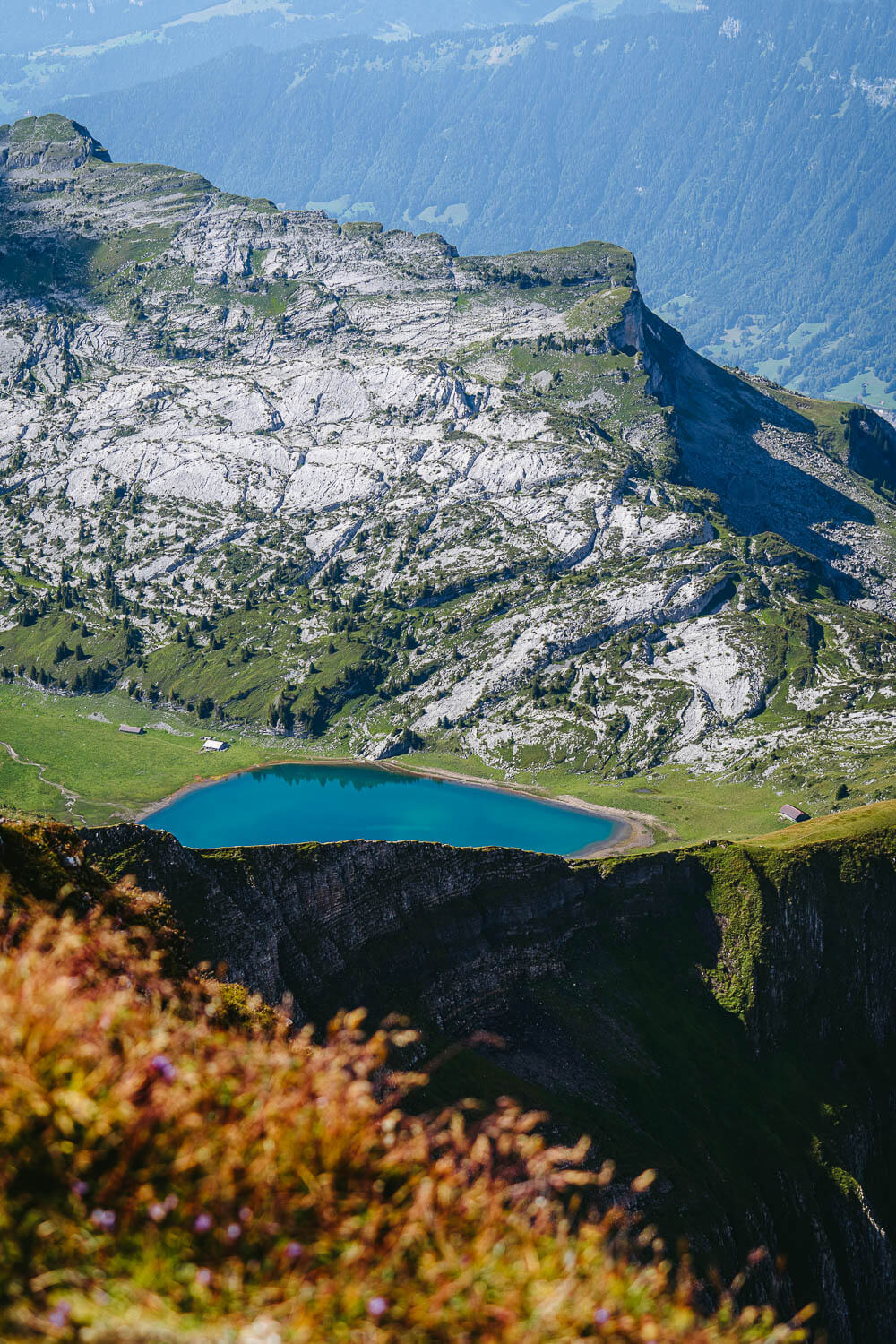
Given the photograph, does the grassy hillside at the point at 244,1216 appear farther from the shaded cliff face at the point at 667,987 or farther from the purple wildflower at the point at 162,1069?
the shaded cliff face at the point at 667,987

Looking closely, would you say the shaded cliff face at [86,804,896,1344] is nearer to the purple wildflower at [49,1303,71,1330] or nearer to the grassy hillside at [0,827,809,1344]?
the grassy hillside at [0,827,809,1344]

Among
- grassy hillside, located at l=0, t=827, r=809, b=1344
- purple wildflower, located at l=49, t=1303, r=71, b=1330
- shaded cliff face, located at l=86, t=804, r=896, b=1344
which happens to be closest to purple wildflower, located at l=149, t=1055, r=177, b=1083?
grassy hillside, located at l=0, t=827, r=809, b=1344

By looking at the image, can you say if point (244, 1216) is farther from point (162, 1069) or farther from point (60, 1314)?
point (60, 1314)

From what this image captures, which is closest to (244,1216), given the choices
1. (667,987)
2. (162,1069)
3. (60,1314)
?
(162,1069)

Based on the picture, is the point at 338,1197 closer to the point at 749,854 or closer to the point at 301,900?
the point at 301,900

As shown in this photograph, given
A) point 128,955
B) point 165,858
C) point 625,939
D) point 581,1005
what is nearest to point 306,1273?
point 128,955

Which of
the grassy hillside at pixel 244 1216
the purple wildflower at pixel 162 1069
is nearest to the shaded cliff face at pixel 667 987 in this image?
the grassy hillside at pixel 244 1216
